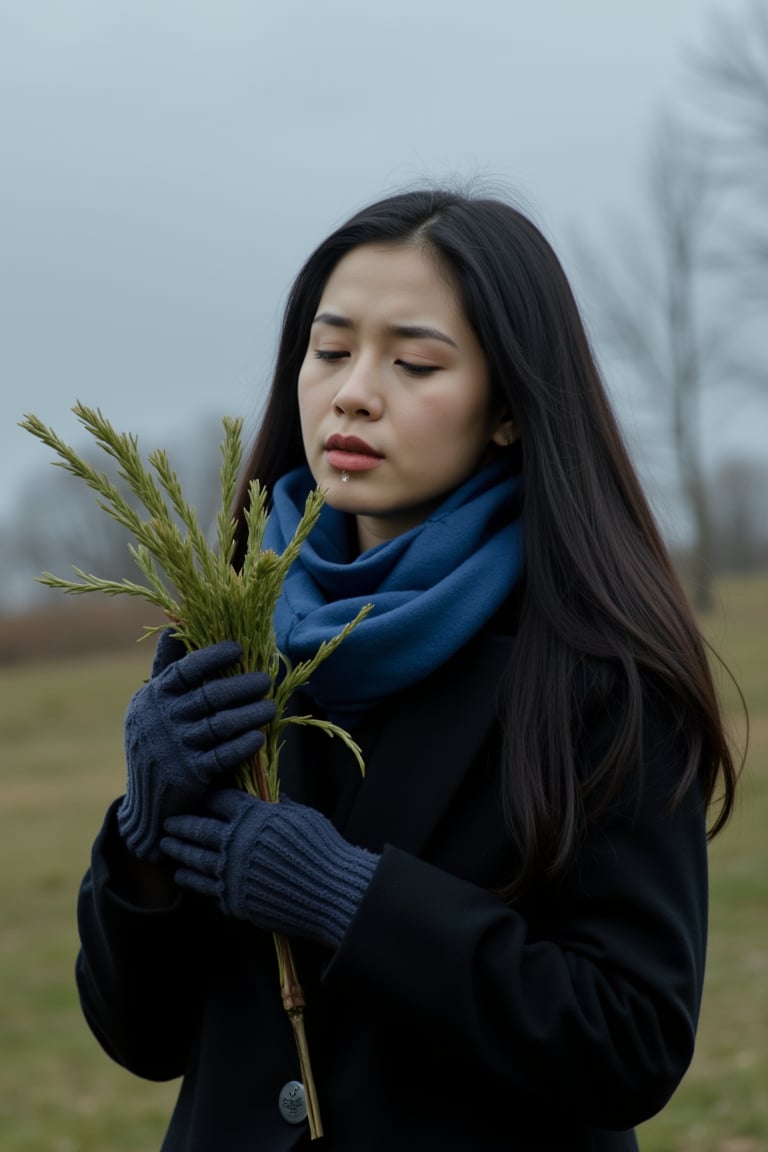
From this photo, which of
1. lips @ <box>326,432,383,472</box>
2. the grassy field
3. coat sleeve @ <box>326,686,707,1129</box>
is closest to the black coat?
coat sleeve @ <box>326,686,707,1129</box>

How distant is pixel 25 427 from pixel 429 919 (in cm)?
87

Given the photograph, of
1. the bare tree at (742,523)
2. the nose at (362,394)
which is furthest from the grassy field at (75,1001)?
the bare tree at (742,523)

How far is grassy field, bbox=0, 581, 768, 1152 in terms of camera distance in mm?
5285

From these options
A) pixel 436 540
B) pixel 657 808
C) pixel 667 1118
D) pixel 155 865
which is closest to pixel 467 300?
pixel 436 540

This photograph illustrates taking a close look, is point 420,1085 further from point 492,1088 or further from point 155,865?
point 155,865

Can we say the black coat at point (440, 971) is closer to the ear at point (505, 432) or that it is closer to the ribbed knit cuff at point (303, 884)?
the ribbed knit cuff at point (303, 884)

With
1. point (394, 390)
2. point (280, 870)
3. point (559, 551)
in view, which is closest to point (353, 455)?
point (394, 390)

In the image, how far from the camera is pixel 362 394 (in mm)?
2182

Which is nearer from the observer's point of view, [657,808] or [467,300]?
[657,808]

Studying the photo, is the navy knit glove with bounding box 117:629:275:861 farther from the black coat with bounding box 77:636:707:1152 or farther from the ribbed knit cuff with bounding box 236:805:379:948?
the black coat with bounding box 77:636:707:1152

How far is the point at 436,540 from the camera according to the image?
2.21 m

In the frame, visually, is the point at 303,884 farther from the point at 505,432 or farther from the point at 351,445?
the point at 505,432

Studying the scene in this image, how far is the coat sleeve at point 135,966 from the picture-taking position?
7.11 feet

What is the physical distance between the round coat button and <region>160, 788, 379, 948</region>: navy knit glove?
246mm
